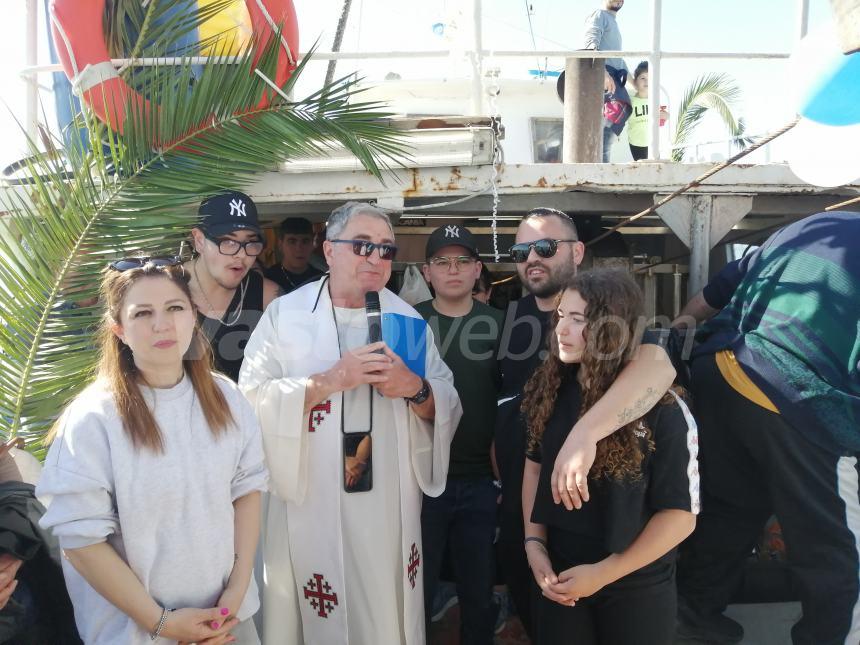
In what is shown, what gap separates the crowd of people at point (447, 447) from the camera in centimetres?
204

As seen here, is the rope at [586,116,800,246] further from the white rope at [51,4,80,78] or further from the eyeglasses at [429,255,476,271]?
the white rope at [51,4,80,78]

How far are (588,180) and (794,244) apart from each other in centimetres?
135

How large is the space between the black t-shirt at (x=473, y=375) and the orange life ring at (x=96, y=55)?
4.74 feet

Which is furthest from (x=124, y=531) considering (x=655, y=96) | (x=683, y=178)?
(x=655, y=96)

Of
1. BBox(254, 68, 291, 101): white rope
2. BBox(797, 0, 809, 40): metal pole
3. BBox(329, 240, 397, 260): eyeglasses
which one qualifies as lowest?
BBox(329, 240, 397, 260): eyeglasses

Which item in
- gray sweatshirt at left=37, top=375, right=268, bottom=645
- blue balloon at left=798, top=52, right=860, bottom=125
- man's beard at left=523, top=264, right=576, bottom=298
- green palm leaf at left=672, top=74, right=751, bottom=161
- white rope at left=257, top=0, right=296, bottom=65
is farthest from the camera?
green palm leaf at left=672, top=74, right=751, bottom=161

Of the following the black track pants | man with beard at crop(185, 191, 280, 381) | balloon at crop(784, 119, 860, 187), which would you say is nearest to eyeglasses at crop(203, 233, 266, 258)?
man with beard at crop(185, 191, 280, 381)

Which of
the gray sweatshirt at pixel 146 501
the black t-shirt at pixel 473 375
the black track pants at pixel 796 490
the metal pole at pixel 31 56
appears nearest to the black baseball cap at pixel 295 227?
the metal pole at pixel 31 56

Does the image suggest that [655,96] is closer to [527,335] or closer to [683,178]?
[683,178]

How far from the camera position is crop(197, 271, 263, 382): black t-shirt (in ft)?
10.3

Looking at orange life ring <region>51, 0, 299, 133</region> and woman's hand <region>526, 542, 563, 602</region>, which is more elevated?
orange life ring <region>51, 0, 299, 133</region>

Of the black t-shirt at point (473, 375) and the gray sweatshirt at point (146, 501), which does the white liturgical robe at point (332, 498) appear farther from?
the gray sweatshirt at point (146, 501)

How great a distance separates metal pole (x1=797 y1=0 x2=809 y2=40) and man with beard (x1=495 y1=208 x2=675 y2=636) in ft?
7.29

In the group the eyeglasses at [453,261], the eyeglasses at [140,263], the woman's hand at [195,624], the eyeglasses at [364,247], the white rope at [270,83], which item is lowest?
the woman's hand at [195,624]
